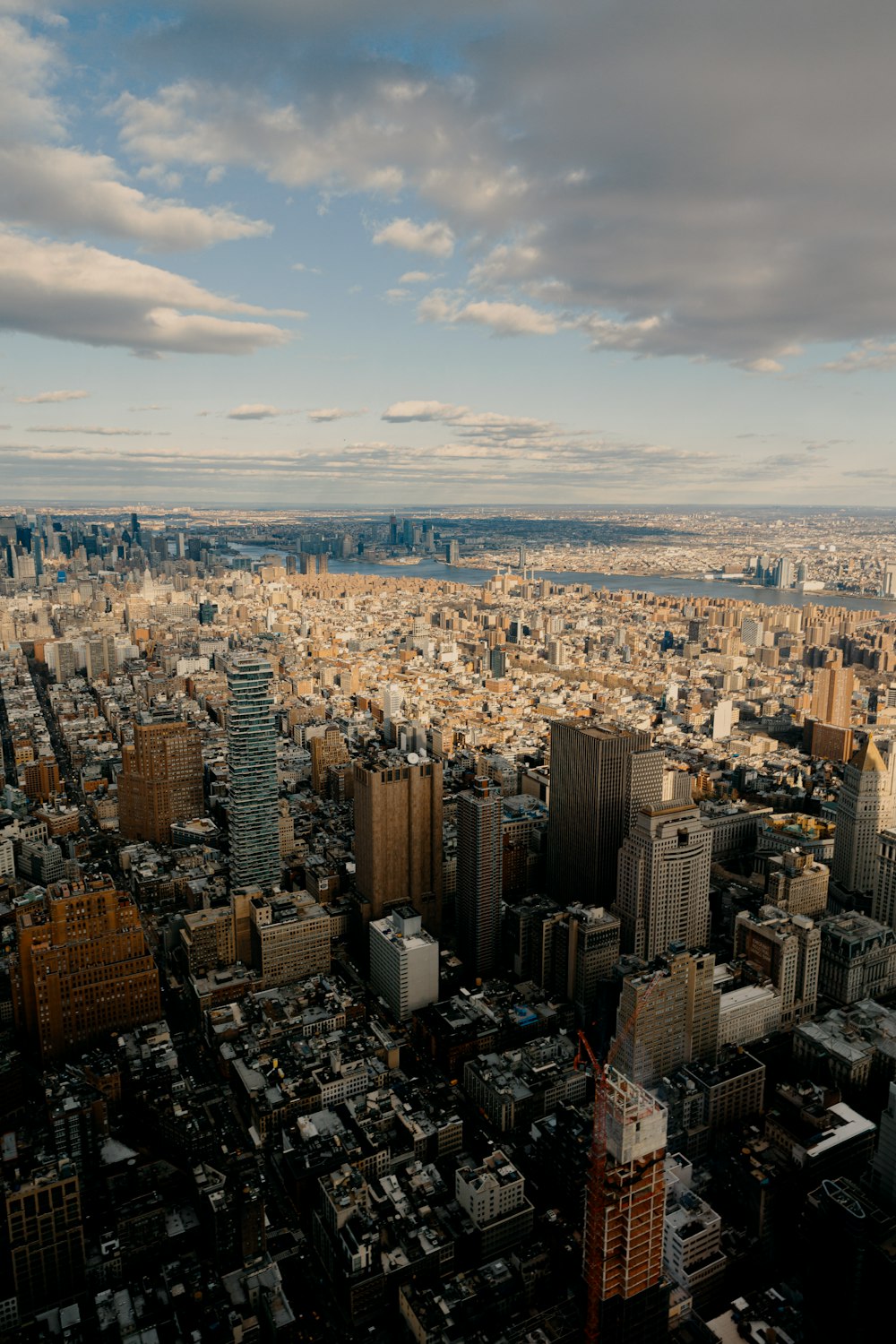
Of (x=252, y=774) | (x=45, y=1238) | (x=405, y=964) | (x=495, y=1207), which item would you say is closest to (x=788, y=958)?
(x=405, y=964)

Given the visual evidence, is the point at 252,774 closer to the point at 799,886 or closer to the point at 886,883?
the point at 799,886

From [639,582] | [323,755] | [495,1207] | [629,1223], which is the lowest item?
[495,1207]

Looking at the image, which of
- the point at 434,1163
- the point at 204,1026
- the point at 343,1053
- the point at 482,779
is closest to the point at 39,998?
the point at 204,1026

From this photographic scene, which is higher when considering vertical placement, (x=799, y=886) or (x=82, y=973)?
(x=799, y=886)

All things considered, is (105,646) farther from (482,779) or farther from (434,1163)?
(434,1163)

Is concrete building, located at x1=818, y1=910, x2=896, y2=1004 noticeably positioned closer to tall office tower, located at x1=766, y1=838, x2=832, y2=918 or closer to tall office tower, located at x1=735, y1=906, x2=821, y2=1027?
tall office tower, located at x1=735, y1=906, x2=821, y2=1027

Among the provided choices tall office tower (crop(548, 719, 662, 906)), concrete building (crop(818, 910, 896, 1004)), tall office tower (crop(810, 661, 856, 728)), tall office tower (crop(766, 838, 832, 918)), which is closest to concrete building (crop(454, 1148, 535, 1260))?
tall office tower (crop(548, 719, 662, 906))

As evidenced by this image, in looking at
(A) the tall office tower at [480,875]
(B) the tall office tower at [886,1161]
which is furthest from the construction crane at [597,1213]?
(A) the tall office tower at [480,875]
